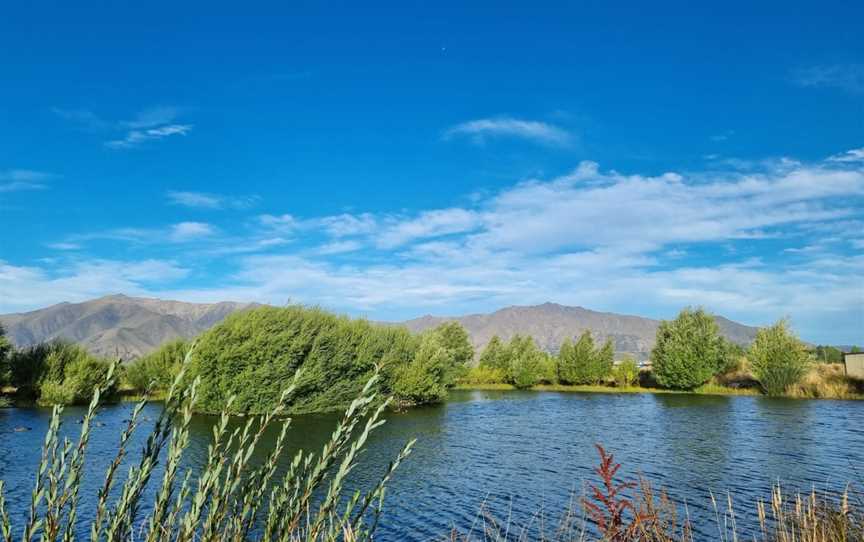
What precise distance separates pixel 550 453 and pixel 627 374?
54.8 meters

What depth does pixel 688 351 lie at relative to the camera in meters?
67.7

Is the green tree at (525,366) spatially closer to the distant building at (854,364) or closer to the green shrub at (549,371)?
the green shrub at (549,371)

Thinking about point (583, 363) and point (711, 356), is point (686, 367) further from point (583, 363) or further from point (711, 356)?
point (583, 363)

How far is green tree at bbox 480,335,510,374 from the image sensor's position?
90.9 m

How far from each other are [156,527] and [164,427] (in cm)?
44

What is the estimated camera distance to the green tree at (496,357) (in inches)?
3578

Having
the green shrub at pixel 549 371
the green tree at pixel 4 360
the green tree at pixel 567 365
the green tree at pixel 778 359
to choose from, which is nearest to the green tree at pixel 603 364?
the green tree at pixel 567 365

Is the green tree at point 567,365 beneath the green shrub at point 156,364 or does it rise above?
above

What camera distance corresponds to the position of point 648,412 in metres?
46.7

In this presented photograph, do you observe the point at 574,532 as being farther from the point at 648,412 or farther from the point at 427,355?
the point at 427,355

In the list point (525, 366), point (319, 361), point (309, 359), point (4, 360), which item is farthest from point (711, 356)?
point (4, 360)

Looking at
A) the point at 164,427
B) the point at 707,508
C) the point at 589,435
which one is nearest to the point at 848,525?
the point at 164,427

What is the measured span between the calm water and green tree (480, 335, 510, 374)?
41634 millimetres

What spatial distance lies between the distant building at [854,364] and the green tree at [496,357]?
43.6 m
